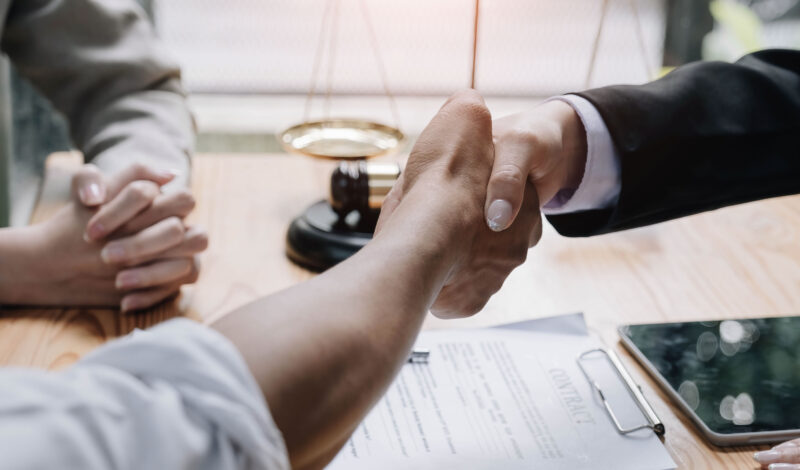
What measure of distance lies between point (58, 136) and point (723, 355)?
63.2 inches

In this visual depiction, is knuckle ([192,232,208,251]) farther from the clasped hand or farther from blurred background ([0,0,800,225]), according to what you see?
blurred background ([0,0,800,225])

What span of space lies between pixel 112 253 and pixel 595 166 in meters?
0.60

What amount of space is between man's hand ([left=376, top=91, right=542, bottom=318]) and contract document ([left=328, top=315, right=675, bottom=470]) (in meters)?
0.07

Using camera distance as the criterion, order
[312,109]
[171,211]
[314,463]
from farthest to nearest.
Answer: [312,109] < [171,211] < [314,463]

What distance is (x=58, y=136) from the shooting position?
187 centimetres

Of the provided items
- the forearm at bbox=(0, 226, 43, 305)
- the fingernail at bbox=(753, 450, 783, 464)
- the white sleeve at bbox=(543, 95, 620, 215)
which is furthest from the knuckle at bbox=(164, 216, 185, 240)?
the fingernail at bbox=(753, 450, 783, 464)

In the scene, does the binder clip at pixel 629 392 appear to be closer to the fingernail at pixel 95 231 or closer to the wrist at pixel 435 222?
the wrist at pixel 435 222

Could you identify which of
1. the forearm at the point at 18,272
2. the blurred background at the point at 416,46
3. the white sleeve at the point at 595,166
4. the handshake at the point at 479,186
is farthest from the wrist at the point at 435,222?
the blurred background at the point at 416,46

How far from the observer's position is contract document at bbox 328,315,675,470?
2.27ft

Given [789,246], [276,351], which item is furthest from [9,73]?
[789,246]

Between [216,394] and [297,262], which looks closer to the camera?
[216,394]

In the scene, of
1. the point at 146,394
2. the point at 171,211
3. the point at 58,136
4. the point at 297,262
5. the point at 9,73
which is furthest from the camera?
the point at 58,136

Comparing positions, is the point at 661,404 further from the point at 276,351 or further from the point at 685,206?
the point at 276,351

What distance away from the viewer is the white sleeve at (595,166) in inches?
37.8
